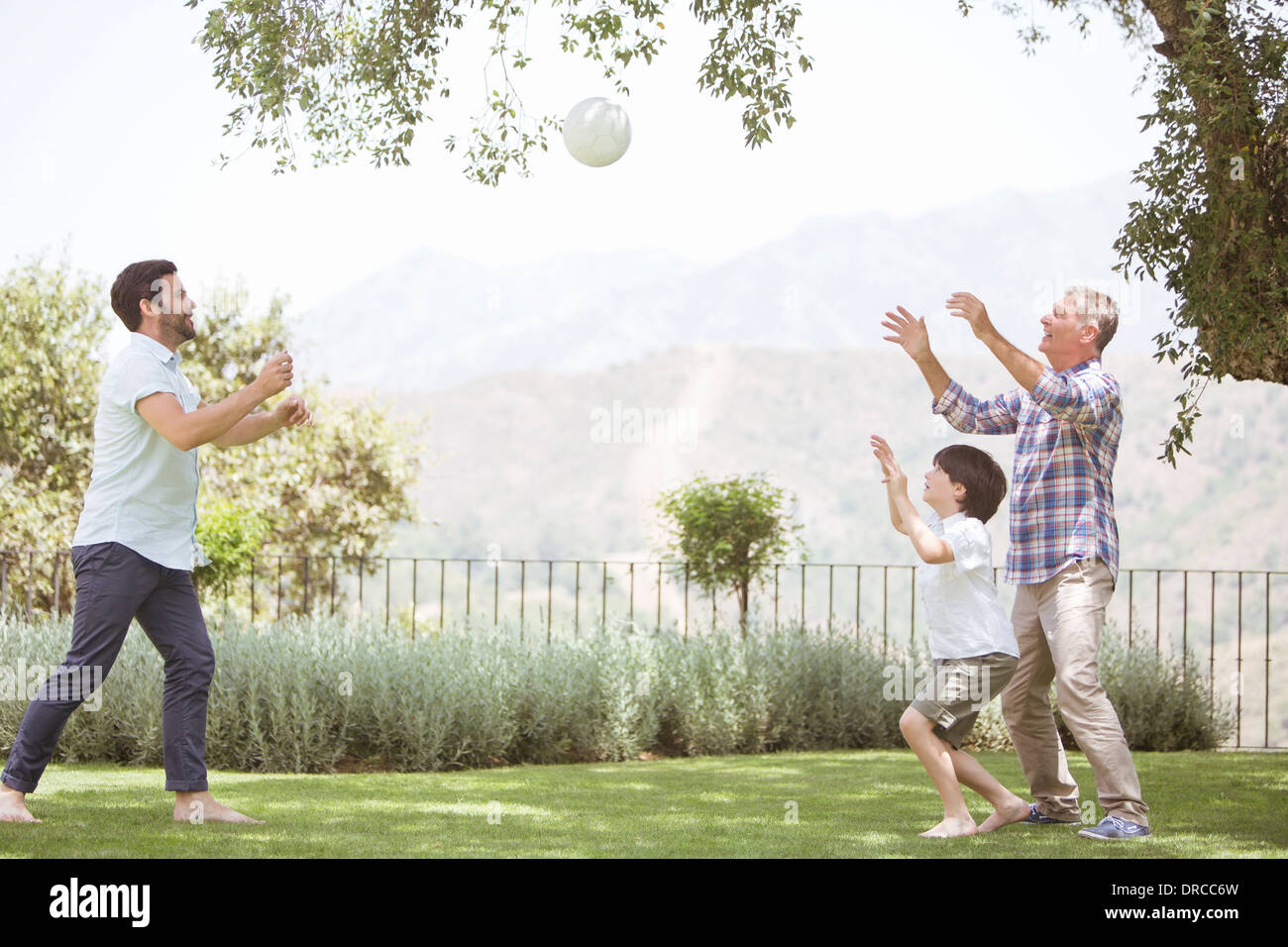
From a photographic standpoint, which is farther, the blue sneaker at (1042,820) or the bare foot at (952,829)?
the blue sneaker at (1042,820)

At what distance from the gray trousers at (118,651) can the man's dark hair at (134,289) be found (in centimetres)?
74

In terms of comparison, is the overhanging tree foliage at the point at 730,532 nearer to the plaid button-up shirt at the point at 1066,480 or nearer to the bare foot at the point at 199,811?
the plaid button-up shirt at the point at 1066,480

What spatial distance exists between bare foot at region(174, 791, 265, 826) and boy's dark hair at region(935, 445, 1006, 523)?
99.3 inches

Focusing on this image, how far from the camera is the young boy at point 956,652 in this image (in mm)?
3656

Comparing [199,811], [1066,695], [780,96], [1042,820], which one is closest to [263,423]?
[199,811]

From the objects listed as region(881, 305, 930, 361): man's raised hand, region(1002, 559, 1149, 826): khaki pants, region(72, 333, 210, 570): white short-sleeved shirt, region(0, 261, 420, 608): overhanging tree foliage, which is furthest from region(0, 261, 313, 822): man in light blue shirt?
region(0, 261, 420, 608): overhanging tree foliage

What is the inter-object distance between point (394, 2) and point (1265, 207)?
4769 millimetres

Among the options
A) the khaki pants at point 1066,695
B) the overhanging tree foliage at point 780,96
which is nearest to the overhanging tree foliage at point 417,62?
the overhanging tree foliage at point 780,96

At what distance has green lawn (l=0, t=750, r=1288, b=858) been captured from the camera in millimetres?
3430

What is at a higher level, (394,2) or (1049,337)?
(394,2)

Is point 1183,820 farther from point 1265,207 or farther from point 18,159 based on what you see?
point 18,159

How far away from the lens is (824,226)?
101 meters
